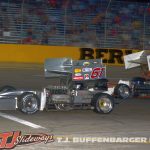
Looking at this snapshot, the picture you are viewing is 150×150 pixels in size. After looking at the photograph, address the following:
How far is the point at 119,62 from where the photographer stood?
1194 inches

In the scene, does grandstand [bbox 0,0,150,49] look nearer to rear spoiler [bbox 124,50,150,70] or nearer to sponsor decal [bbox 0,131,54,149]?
rear spoiler [bbox 124,50,150,70]

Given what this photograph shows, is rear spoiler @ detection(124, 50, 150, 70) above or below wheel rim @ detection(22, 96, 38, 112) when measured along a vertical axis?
above

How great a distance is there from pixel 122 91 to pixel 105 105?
3.09 meters

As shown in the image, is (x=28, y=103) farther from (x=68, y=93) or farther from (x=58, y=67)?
(x=58, y=67)

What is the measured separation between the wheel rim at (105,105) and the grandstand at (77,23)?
1644 centimetres

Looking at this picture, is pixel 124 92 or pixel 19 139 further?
pixel 124 92

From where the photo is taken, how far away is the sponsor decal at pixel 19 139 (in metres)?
9.38

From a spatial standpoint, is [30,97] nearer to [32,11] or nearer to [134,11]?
[32,11]

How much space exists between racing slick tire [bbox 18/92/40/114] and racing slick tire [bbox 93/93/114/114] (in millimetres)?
1331

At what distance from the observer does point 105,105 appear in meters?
13.8

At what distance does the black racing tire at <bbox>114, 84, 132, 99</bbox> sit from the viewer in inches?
649

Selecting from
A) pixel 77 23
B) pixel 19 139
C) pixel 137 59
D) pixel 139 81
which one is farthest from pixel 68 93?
pixel 77 23

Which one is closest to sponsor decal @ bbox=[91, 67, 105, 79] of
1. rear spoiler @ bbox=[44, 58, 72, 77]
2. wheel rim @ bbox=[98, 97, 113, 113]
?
rear spoiler @ bbox=[44, 58, 72, 77]

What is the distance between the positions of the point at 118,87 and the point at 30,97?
4120 millimetres
